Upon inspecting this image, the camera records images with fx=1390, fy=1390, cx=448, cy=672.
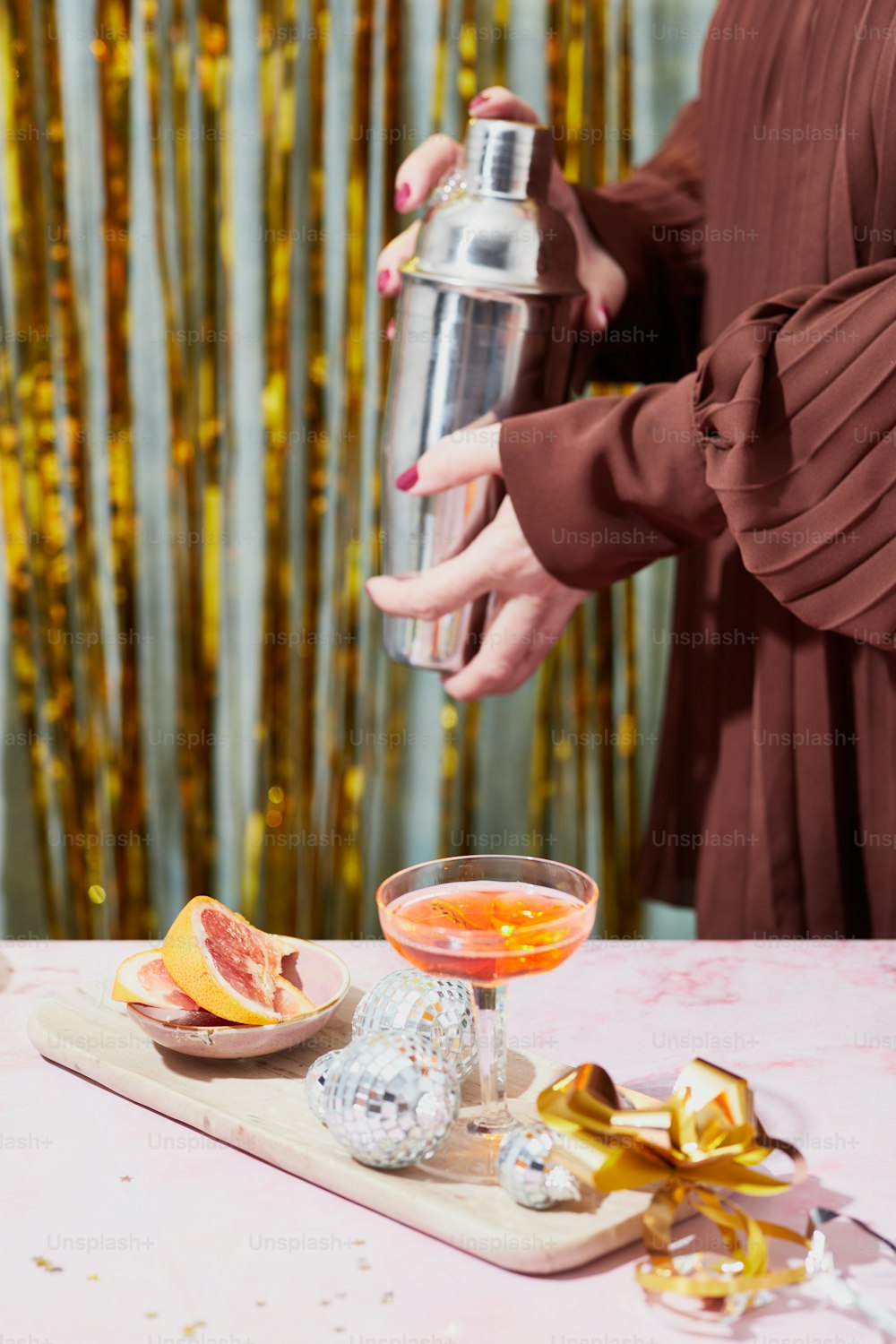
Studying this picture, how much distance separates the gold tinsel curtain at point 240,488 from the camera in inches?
62.9

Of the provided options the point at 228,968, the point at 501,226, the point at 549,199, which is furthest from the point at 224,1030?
the point at 549,199

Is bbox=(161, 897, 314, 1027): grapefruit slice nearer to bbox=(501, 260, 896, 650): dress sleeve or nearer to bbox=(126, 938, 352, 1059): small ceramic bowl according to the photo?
bbox=(126, 938, 352, 1059): small ceramic bowl

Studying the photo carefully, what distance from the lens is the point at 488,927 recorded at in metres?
0.55

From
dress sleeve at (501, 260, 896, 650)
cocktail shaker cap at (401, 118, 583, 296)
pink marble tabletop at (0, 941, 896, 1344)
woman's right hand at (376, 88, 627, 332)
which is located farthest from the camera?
woman's right hand at (376, 88, 627, 332)

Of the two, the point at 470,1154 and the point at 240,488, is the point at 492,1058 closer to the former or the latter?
the point at 470,1154

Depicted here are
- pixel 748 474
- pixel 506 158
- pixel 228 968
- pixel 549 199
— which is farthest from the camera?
pixel 549 199

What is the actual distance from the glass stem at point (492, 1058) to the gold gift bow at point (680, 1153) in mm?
38

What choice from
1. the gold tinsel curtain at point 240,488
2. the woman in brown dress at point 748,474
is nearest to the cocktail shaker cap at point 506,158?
the woman in brown dress at point 748,474

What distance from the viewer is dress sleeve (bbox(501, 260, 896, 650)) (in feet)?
2.50

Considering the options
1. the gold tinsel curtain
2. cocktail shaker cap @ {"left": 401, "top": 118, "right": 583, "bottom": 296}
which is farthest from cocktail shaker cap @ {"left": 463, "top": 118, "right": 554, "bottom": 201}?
the gold tinsel curtain

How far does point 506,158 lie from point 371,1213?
25.0 inches

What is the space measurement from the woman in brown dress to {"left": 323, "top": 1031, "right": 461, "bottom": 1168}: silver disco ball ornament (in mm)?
394

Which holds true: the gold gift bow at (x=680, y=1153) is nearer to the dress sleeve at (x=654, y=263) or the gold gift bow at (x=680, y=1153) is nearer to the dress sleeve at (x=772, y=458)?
the dress sleeve at (x=772, y=458)

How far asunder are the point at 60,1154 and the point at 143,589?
1208mm
